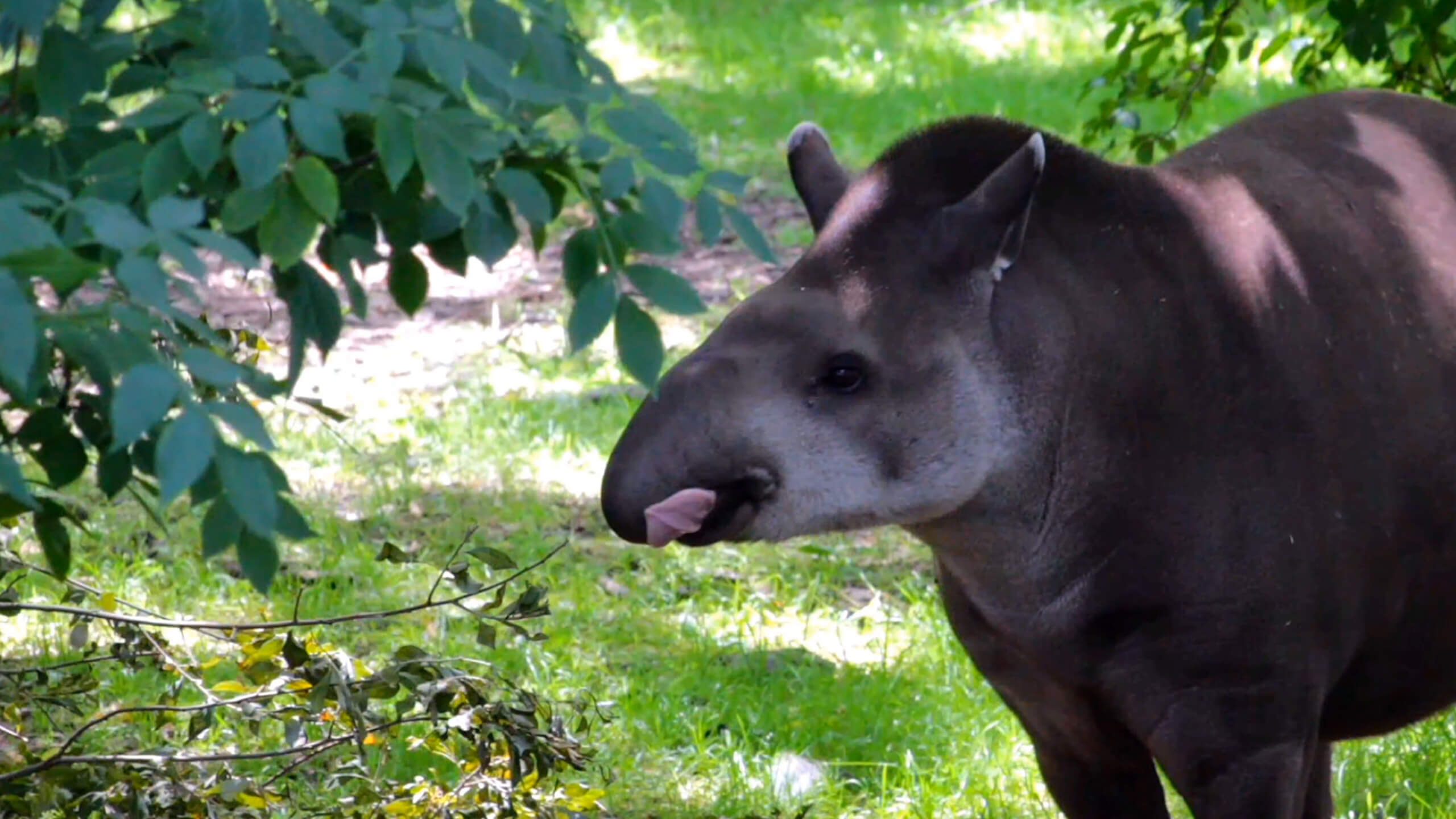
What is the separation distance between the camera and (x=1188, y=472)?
2967 millimetres

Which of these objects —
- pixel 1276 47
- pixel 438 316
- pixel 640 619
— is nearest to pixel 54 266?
pixel 640 619

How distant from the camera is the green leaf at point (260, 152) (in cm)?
188

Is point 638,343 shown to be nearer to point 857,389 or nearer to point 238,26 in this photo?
point 238,26

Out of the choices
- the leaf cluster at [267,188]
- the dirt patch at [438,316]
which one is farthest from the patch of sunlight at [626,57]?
the leaf cluster at [267,188]

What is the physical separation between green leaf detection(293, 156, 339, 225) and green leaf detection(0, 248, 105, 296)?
0.28 m

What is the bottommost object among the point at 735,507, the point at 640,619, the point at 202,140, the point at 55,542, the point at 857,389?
the point at 640,619

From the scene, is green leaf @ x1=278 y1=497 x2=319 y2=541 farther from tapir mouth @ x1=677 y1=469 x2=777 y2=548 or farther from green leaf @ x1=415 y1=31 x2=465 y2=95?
tapir mouth @ x1=677 y1=469 x2=777 y2=548

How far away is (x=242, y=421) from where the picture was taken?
1734 mm

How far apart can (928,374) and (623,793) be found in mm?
1578

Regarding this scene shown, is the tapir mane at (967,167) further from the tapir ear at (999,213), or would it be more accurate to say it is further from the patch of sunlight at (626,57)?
the patch of sunlight at (626,57)

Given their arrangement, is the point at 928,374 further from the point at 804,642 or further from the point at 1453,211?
the point at 804,642

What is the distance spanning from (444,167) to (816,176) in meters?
1.50

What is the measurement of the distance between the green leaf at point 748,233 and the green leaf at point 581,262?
0.17 metres

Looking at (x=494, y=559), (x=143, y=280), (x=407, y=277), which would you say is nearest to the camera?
(x=143, y=280)
